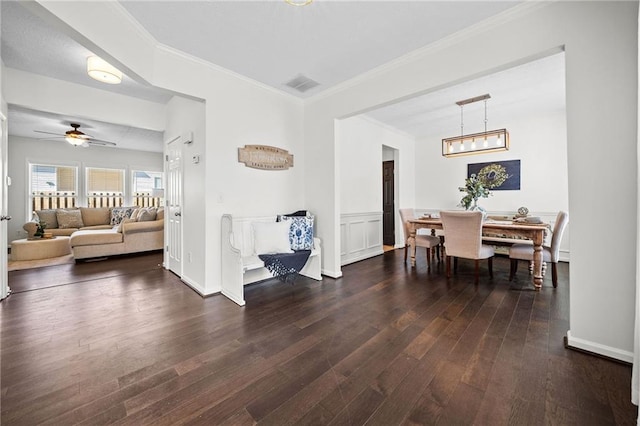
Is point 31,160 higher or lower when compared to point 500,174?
higher

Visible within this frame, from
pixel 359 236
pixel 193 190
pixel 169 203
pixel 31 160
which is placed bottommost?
pixel 359 236

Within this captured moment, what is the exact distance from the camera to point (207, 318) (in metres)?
2.42

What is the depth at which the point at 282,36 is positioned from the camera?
8.09 ft

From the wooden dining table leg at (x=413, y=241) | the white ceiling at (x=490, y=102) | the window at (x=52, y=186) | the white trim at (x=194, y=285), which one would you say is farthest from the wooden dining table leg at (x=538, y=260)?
the window at (x=52, y=186)

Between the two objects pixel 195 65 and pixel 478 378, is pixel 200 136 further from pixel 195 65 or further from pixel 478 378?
pixel 478 378

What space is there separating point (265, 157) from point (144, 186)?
6580 millimetres

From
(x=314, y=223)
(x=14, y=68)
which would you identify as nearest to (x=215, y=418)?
(x=314, y=223)

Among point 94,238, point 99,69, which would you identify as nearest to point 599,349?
point 99,69

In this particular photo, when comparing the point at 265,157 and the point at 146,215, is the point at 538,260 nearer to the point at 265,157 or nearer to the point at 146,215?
the point at 265,157

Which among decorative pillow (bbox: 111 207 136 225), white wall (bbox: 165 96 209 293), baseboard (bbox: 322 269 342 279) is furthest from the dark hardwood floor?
decorative pillow (bbox: 111 207 136 225)

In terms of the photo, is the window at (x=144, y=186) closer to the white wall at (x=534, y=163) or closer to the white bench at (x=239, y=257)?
the white bench at (x=239, y=257)

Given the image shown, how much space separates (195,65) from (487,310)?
3953mm

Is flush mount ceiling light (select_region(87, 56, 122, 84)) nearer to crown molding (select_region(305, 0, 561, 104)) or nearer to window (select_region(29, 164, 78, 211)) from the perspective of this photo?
crown molding (select_region(305, 0, 561, 104))

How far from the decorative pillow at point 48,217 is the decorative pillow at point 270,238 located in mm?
6255
